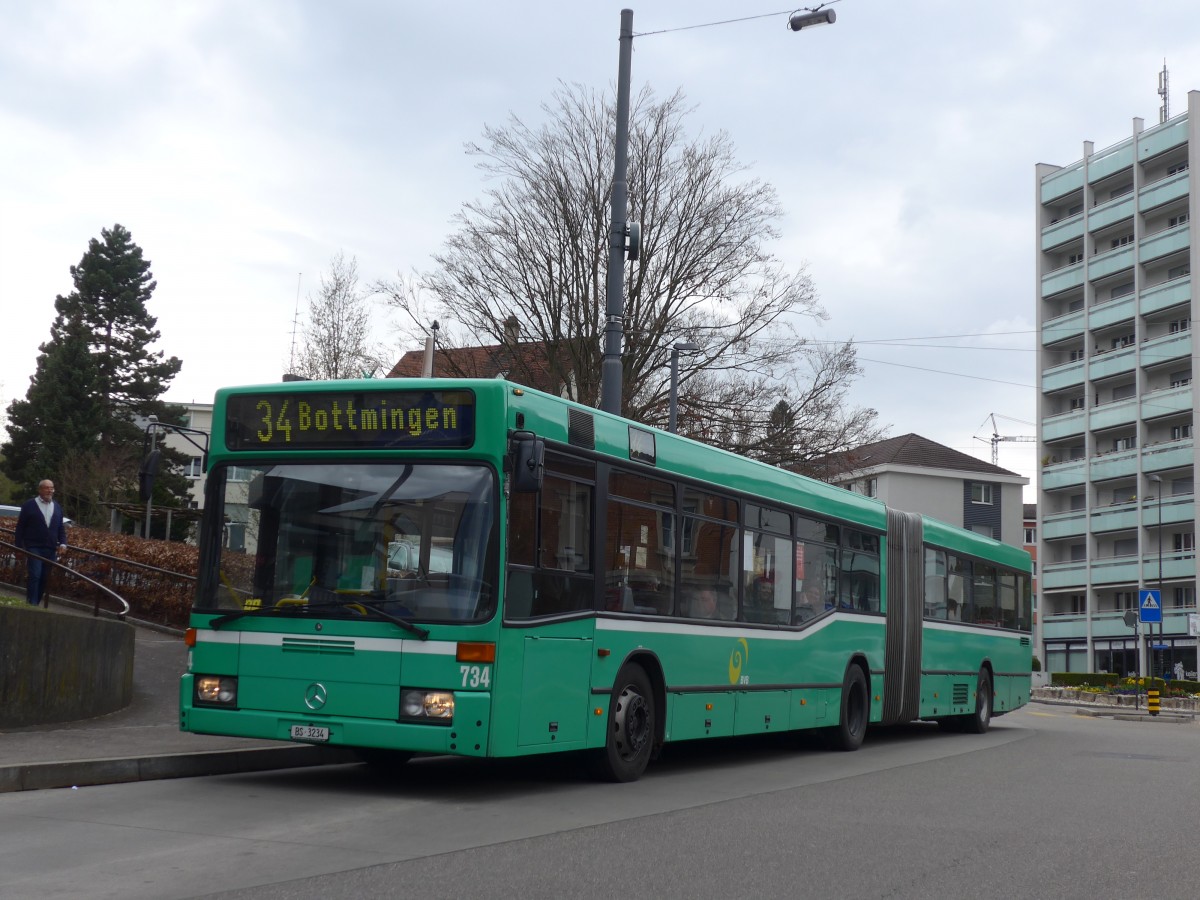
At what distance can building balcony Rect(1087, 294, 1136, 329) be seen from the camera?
8150 cm

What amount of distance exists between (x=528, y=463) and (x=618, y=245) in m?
7.80

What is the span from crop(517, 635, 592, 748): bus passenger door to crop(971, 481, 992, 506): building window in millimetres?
87861

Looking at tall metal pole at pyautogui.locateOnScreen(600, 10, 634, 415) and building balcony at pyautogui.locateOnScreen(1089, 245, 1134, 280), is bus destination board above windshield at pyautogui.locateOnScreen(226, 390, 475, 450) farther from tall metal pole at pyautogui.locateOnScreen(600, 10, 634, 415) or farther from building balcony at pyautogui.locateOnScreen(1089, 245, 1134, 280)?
building balcony at pyautogui.locateOnScreen(1089, 245, 1134, 280)

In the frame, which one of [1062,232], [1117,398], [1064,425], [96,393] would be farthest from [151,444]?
[1062,232]

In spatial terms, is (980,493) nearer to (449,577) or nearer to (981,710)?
(981,710)

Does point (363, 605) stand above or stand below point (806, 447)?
below

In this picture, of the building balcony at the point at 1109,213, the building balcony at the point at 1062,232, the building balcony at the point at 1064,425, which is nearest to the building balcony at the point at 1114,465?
the building balcony at the point at 1064,425

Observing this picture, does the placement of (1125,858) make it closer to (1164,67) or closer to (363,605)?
(363,605)

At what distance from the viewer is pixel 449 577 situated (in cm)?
1009

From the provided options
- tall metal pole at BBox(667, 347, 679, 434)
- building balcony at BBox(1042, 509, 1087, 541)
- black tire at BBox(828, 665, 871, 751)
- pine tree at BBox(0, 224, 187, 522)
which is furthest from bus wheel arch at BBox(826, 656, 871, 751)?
building balcony at BBox(1042, 509, 1087, 541)

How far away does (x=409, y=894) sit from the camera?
6605 millimetres

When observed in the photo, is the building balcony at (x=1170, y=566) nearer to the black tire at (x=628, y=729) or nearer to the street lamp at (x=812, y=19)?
the street lamp at (x=812, y=19)

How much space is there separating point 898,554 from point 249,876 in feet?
43.3

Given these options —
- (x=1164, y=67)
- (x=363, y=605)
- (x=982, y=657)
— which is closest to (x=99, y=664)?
(x=363, y=605)
